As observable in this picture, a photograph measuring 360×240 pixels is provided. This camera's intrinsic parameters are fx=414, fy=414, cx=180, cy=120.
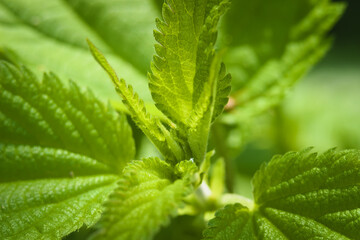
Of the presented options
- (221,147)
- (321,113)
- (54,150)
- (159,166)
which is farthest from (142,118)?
(321,113)

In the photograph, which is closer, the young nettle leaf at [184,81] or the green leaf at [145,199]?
the green leaf at [145,199]

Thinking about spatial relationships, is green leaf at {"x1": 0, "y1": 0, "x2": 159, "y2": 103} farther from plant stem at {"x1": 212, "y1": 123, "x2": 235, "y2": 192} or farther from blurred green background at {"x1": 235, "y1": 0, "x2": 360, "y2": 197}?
blurred green background at {"x1": 235, "y1": 0, "x2": 360, "y2": 197}

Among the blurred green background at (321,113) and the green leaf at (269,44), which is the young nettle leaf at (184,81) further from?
the blurred green background at (321,113)

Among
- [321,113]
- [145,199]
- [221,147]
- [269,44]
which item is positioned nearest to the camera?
[145,199]

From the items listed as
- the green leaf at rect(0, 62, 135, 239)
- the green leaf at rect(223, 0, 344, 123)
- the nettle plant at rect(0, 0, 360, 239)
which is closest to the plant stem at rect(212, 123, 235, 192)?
the green leaf at rect(223, 0, 344, 123)

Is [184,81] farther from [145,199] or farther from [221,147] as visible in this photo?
[221,147]

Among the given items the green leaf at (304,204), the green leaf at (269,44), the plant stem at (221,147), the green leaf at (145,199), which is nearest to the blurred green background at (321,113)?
the green leaf at (269,44)
